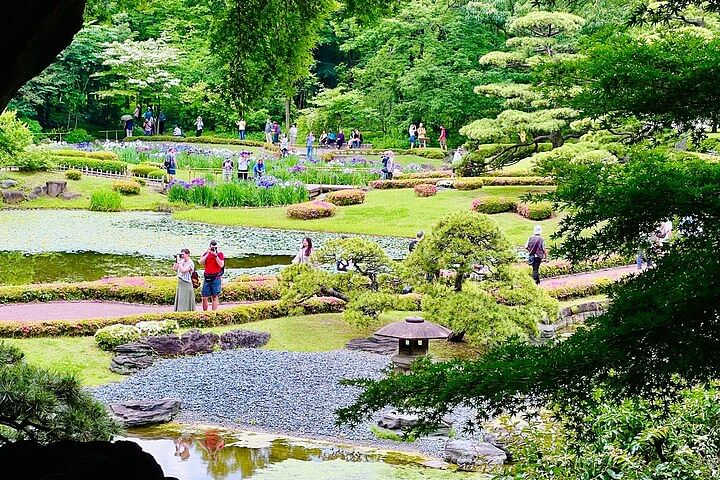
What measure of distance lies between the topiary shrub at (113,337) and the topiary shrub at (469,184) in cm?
1809

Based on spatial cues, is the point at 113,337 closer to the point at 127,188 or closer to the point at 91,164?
the point at 127,188

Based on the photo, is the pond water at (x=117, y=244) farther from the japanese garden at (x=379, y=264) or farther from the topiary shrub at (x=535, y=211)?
the topiary shrub at (x=535, y=211)

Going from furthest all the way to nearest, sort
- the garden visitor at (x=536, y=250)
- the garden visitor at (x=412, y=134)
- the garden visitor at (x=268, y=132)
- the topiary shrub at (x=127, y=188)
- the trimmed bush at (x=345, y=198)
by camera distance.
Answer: the garden visitor at (x=268, y=132)
the garden visitor at (x=412, y=134)
the topiary shrub at (x=127, y=188)
the trimmed bush at (x=345, y=198)
the garden visitor at (x=536, y=250)

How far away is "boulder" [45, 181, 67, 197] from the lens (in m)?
29.8

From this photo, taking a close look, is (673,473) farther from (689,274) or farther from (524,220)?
(524,220)

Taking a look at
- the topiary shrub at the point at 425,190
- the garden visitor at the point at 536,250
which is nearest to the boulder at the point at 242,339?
the garden visitor at the point at 536,250

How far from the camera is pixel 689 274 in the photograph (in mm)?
3793

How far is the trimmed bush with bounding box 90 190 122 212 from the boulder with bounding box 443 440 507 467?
2100 centimetres

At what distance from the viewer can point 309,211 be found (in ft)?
88.2

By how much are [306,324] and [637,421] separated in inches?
383

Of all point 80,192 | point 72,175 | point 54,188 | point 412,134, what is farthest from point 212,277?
point 412,134

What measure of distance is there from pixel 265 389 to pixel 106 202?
1853 centimetres

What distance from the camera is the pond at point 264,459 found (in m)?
9.18

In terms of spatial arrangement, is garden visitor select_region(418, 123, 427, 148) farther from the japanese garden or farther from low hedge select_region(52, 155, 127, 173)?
low hedge select_region(52, 155, 127, 173)
